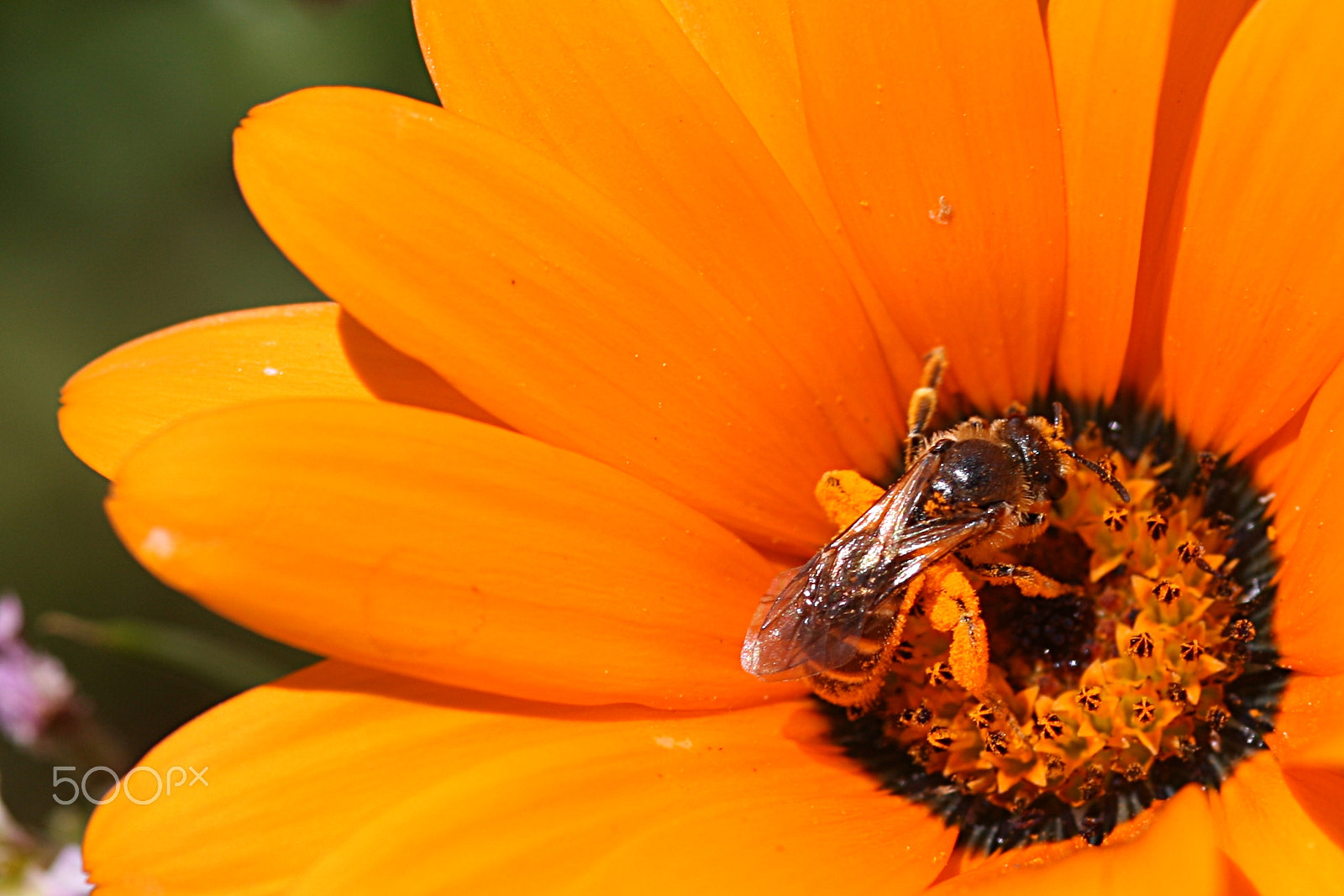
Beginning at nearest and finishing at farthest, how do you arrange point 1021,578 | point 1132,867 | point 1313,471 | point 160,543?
point 1132,867, point 160,543, point 1313,471, point 1021,578

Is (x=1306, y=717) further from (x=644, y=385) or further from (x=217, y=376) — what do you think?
(x=217, y=376)

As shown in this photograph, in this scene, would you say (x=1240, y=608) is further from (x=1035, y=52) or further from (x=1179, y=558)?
(x=1035, y=52)

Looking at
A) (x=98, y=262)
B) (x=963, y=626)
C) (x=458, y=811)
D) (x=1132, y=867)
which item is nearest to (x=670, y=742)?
(x=458, y=811)

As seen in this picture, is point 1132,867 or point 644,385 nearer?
point 1132,867

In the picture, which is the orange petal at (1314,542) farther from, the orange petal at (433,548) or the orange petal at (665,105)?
the orange petal at (433,548)

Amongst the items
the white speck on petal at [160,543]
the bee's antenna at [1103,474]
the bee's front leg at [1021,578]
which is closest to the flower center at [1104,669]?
the bee's front leg at [1021,578]

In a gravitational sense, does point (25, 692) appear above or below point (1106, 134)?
below

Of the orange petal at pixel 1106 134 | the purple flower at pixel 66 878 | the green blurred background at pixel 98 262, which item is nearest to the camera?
the orange petal at pixel 1106 134
